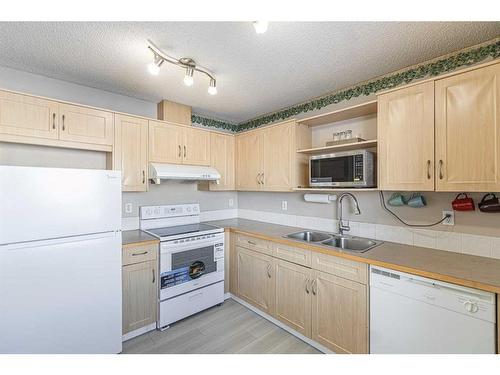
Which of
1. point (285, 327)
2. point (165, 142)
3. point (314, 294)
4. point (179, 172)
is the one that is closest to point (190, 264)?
point (179, 172)

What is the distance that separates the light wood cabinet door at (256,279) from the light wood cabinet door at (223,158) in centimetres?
90

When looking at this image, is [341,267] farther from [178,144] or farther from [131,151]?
[131,151]

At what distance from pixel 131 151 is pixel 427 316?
2.72m

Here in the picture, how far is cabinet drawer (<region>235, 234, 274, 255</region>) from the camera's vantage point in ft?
7.65

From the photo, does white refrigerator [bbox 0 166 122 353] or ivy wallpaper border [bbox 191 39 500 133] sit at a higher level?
ivy wallpaper border [bbox 191 39 500 133]

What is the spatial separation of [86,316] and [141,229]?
108 cm

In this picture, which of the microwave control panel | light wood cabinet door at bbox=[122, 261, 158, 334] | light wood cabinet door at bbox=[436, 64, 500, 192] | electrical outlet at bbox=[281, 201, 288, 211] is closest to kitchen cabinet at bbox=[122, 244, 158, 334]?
light wood cabinet door at bbox=[122, 261, 158, 334]

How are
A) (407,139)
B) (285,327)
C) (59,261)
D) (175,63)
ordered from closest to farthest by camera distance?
(59,261)
(407,139)
(175,63)
(285,327)

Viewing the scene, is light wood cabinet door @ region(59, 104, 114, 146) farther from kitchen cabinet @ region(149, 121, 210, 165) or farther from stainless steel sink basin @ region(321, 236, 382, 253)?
stainless steel sink basin @ region(321, 236, 382, 253)

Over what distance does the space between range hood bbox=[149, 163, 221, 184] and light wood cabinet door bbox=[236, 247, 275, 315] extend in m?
0.96

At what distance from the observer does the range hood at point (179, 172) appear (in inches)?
93.7

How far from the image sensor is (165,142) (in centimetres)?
257

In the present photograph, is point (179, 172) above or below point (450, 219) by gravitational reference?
above
